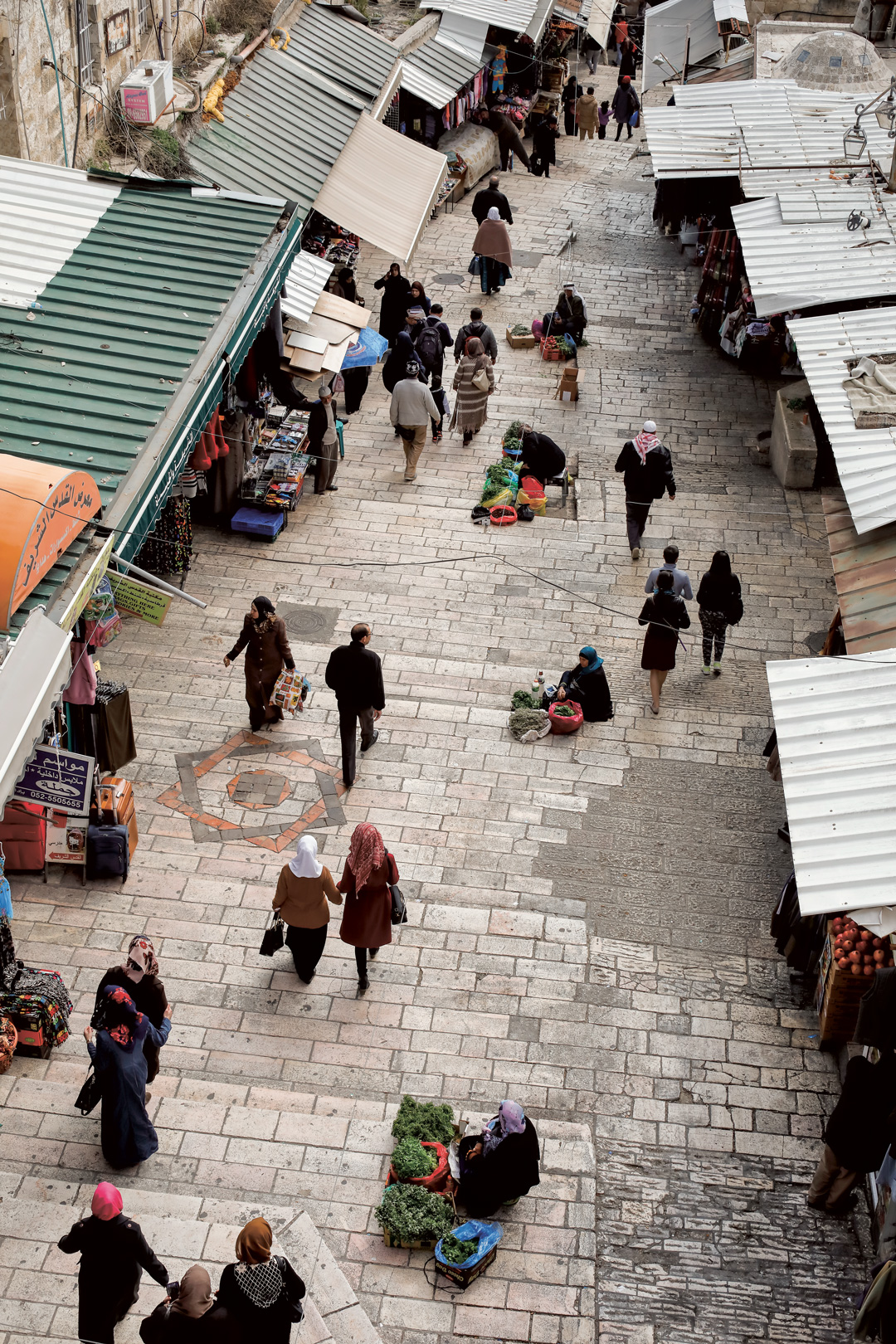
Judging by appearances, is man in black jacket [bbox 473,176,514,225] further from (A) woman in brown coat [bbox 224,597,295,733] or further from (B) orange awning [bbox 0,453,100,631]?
(B) orange awning [bbox 0,453,100,631]

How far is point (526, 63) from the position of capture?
31125 mm

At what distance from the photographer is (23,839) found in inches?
416

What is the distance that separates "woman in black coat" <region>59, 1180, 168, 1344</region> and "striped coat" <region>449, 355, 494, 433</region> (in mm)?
12776

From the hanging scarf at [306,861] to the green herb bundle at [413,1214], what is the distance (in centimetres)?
213

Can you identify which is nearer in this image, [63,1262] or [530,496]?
[63,1262]

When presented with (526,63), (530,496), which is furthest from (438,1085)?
(526,63)

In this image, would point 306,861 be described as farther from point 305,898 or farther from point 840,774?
point 840,774

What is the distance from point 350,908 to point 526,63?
26418mm

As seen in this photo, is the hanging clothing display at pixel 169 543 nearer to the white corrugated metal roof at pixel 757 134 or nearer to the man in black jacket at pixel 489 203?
the white corrugated metal roof at pixel 757 134

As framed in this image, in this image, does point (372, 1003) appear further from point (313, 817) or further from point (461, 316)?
point (461, 316)

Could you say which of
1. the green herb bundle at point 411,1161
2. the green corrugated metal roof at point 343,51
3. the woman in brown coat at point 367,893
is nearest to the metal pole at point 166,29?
the green corrugated metal roof at point 343,51

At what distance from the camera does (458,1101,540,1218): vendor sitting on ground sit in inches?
313

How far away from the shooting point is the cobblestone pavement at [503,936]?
8.16 m

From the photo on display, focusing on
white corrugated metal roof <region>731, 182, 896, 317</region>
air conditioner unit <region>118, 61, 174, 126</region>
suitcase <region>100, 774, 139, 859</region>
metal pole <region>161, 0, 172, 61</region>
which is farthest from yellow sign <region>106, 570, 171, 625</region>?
metal pole <region>161, 0, 172, 61</region>
